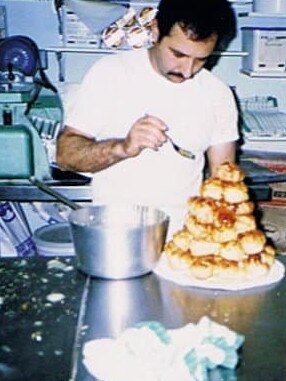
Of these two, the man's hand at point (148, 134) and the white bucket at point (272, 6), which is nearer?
the man's hand at point (148, 134)

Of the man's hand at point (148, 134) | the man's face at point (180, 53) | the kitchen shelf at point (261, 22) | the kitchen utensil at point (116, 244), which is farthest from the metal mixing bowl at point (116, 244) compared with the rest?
the kitchen shelf at point (261, 22)

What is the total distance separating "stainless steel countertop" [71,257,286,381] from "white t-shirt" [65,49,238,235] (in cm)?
55

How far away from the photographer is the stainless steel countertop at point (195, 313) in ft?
3.75

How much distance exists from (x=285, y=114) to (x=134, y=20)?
0.97 meters

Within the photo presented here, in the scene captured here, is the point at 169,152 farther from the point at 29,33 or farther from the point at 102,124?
the point at 29,33

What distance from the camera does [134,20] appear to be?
9.91 ft

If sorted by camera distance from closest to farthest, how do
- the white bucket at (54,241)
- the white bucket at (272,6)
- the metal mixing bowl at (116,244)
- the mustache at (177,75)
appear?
the metal mixing bowl at (116,244)
the mustache at (177,75)
the white bucket at (54,241)
the white bucket at (272,6)

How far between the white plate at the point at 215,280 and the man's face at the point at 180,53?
684 mm

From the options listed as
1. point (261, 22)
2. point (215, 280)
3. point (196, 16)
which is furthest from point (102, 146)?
point (261, 22)

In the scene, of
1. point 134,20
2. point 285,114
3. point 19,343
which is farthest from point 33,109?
point 19,343

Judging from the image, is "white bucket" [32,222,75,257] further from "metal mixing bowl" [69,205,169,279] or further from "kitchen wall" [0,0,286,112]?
"metal mixing bowl" [69,205,169,279]

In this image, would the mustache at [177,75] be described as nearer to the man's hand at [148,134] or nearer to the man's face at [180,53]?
the man's face at [180,53]

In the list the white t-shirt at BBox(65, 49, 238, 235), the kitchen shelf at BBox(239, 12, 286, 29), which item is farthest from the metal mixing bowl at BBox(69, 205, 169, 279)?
the kitchen shelf at BBox(239, 12, 286, 29)

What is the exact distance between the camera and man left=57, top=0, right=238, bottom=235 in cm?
194
